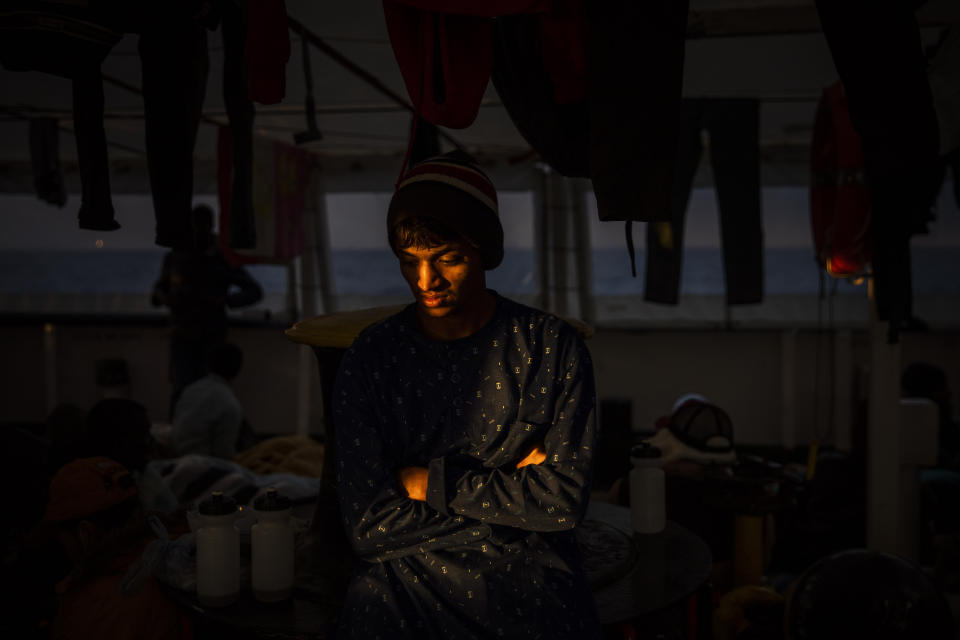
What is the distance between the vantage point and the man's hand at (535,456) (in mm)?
1627

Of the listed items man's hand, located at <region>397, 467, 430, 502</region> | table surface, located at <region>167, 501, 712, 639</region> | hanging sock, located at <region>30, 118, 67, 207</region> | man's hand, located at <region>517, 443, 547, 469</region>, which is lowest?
table surface, located at <region>167, 501, 712, 639</region>

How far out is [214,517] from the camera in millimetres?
1771

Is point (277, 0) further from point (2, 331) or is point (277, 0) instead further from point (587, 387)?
point (2, 331)

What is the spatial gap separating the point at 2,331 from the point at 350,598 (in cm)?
773

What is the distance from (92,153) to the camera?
2.42 meters

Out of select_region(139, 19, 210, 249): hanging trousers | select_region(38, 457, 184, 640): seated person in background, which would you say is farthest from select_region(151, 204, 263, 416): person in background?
select_region(38, 457, 184, 640): seated person in background

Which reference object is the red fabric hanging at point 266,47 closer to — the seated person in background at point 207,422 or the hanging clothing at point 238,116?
the hanging clothing at point 238,116

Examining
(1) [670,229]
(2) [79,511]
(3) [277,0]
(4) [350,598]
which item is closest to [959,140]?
(1) [670,229]

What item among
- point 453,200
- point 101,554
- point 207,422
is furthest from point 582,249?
point 453,200

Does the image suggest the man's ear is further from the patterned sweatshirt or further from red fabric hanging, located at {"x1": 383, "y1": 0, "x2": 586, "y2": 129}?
red fabric hanging, located at {"x1": 383, "y1": 0, "x2": 586, "y2": 129}

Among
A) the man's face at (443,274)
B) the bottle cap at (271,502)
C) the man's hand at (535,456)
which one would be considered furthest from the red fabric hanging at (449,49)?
the bottle cap at (271,502)

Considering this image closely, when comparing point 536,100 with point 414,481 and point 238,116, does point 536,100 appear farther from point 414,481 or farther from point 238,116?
point 414,481

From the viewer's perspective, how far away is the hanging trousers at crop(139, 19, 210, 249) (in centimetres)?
244

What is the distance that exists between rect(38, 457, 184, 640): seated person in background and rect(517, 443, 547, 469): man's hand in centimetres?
106
